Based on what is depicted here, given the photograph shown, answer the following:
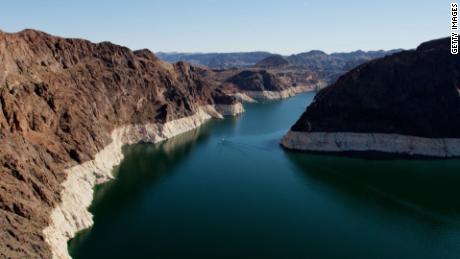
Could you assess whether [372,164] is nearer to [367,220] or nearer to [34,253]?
[367,220]

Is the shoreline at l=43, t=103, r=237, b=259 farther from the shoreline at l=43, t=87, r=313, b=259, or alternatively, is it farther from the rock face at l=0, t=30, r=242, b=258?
the rock face at l=0, t=30, r=242, b=258

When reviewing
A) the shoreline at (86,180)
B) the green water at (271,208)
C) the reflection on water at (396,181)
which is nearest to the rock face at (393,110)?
the reflection on water at (396,181)

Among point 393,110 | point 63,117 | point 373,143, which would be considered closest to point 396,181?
point 373,143

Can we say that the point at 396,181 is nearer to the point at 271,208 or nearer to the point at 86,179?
the point at 271,208

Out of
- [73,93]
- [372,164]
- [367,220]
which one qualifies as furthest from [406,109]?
[73,93]

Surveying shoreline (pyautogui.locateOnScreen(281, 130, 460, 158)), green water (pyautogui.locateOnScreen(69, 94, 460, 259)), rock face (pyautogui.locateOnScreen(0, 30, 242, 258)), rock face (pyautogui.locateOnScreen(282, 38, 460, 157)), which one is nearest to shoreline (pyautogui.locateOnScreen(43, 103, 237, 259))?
rock face (pyautogui.locateOnScreen(0, 30, 242, 258))
